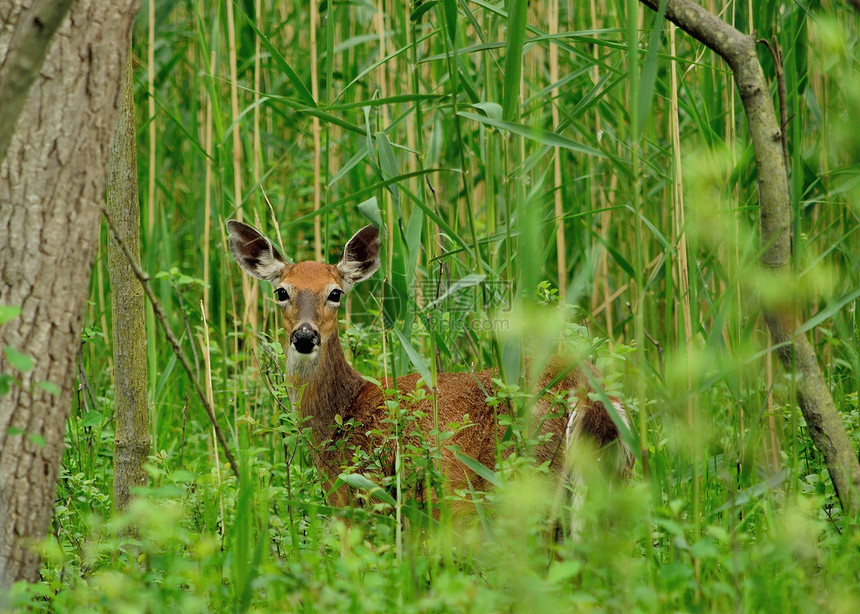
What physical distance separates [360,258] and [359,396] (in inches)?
27.0

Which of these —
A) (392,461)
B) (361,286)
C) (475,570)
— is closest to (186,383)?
(361,286)

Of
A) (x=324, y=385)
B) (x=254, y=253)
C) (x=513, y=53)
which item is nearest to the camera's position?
(x=513, y=53)

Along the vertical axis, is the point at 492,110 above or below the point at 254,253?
below

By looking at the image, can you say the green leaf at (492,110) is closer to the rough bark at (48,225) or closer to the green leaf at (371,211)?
the green leaf at (371,211)

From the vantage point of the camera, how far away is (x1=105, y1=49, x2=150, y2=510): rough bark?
127 inches

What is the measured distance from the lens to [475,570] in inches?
105

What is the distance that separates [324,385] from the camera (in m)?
4.33

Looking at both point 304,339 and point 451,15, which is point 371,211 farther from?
point 304,339

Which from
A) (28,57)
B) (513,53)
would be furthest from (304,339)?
(28,57)

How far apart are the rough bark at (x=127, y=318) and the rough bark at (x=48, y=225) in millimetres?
994

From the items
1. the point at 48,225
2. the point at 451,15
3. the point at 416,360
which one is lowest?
the point at 416,360

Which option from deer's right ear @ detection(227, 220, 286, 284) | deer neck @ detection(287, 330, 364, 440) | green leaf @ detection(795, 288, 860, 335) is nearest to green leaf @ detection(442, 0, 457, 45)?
green leaf @ detection(795, 288, 860, 335)

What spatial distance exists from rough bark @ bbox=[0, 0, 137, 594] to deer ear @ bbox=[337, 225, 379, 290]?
2.27 metres

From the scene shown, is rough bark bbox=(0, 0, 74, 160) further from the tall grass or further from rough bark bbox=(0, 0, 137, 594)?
the tall grass
